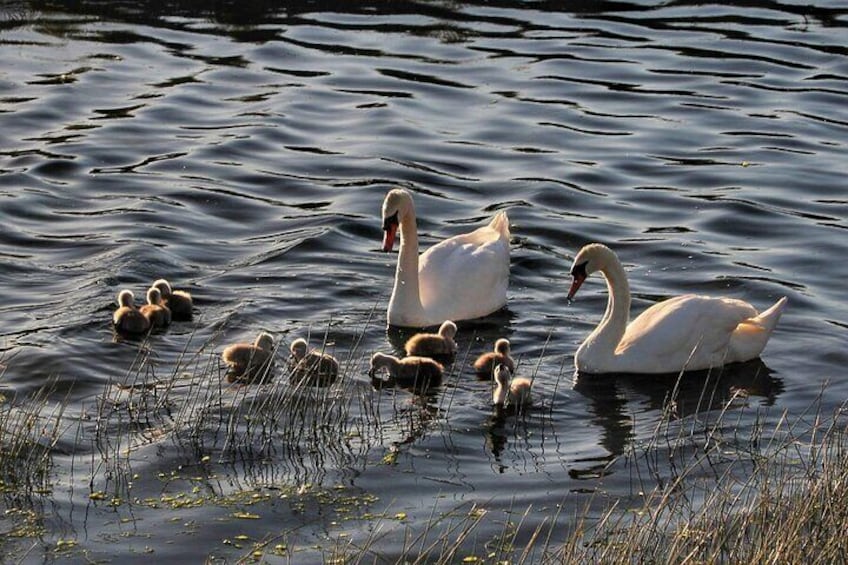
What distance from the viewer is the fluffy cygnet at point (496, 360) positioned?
42.4ft

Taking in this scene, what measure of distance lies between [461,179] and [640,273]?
3550 mm

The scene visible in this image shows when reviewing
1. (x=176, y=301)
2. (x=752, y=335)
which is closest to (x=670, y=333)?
(x=752, y=335)

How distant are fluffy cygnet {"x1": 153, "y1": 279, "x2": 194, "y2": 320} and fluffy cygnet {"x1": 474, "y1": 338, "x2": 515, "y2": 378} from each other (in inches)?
98.4

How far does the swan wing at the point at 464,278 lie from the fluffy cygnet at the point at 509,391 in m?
2.49

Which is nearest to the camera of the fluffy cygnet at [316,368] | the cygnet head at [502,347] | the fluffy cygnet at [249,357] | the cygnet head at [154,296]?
the fluffy cygnet at [316,368]

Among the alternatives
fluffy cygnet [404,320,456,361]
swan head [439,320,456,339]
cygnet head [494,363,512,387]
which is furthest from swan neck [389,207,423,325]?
cygnet head [494,363,512,387]

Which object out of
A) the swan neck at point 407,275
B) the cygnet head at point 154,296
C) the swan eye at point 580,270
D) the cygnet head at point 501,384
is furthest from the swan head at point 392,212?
the cygnet head at point 501,384

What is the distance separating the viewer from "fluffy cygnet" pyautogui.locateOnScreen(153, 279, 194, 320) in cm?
1416

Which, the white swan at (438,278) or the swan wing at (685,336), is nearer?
the swan wing at (685,336)

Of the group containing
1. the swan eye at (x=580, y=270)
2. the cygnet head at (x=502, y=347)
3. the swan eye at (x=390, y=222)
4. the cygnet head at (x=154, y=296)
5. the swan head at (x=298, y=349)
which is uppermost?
the swan eye at (x=390, y=222)

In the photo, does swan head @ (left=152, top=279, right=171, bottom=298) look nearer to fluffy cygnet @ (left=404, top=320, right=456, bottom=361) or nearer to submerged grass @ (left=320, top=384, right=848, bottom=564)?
fluffy cygnet @ (left=404, top=320, right=456, bottom=361)

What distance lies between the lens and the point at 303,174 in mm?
19031

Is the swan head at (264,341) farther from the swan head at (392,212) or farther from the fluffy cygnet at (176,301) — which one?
the swan head at (392,212)

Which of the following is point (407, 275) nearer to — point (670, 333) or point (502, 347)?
point (502, 347)
